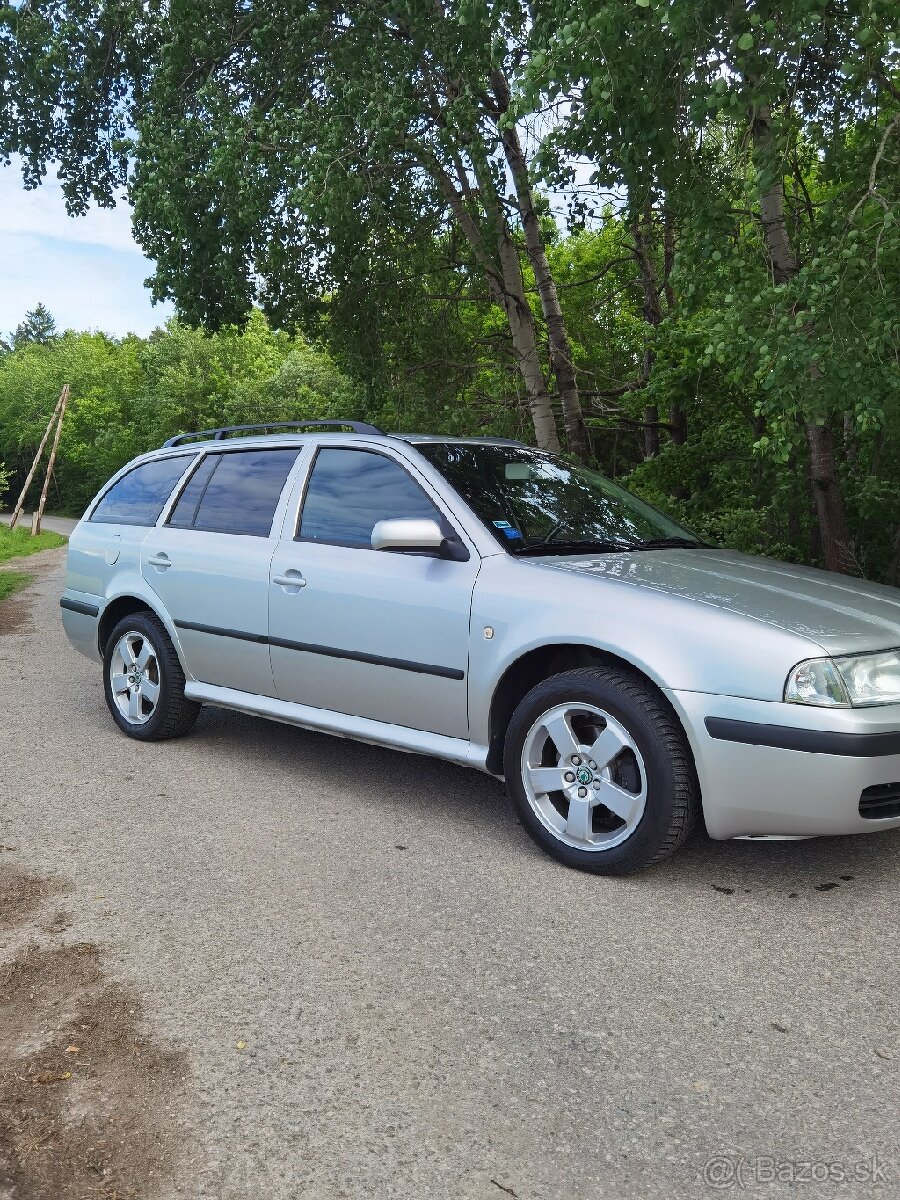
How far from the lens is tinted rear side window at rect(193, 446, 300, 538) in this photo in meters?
5.51

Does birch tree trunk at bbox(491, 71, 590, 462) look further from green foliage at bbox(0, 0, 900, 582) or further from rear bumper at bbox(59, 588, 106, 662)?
rear bumper at bbox(59, 588, 106, 662)

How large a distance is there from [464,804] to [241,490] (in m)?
2.09

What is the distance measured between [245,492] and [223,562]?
0.42 metres

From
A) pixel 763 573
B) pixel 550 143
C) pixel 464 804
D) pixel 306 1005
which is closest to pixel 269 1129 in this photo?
pixel 306 1005

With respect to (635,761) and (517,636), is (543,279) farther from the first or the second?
(635,761)

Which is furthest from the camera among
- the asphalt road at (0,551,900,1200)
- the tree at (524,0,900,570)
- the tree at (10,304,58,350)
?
the tree at (10,304,58,350)

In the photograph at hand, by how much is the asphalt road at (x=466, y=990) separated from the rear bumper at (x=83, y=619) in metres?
1.40

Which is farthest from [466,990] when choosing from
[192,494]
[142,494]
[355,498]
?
[142,494]

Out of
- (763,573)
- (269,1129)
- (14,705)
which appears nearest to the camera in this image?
(269,1129)

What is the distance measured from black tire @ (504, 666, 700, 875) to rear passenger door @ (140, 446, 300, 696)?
1.77 metres

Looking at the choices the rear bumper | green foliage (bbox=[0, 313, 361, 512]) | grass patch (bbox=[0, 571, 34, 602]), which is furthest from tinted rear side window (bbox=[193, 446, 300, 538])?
green foliage (bbox=[0, 313, 361, 512])

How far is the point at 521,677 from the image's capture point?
4.39 m

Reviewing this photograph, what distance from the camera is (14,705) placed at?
7227 mm

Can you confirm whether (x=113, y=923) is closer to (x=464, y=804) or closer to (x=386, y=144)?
(x=464, y=804)
